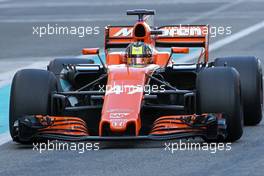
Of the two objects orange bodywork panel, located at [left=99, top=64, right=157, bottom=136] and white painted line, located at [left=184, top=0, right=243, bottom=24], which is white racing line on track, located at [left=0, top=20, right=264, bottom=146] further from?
orange bodywork panel, located at [left=99, top=64, right=157, bottom=136]

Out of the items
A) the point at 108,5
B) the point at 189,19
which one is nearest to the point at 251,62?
the point at 189,19

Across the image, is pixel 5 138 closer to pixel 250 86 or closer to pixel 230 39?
pixel 250 86

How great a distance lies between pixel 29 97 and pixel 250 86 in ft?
9.45

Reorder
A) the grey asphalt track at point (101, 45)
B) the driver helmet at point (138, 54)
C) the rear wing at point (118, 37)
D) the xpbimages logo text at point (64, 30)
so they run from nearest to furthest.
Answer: the grey asphalt track at point (101, 45) < the driver helmet at point (138, 54) < the rear wing at point (118, 37) < the xpbimages logo text at point (64, 30)

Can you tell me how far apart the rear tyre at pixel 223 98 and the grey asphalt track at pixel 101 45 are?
0.69 feet

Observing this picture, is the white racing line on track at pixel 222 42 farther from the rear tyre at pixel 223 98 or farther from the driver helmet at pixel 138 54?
the rear tyre at pixel 223 98

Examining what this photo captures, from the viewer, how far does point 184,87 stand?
14.7m

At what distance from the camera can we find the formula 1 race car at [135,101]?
13109 millimetres

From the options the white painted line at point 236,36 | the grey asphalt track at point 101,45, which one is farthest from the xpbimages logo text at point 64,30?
the white painted line at point 236,36

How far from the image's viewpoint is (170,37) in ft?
53.7

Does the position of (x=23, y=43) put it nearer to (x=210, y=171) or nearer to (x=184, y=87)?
(x=184, y=87)

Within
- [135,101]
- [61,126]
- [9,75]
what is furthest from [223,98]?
[9,75]

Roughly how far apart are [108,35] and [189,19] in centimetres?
1657

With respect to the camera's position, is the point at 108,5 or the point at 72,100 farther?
the point at 108,5
